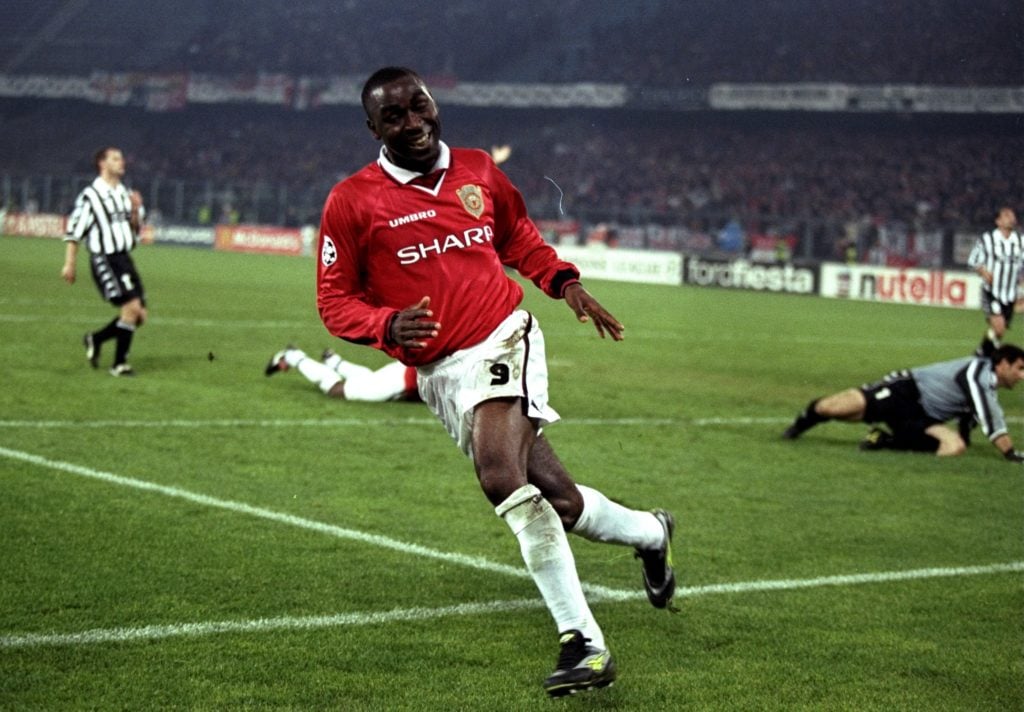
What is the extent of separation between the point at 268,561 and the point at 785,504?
138 inches

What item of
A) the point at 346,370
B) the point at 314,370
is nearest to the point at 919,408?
the point at 346,370

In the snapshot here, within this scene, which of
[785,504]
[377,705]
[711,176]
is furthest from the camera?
[711,176]

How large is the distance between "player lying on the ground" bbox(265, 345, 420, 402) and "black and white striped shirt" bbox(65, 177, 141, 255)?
7.53 ft

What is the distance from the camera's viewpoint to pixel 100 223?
1369 centimetres

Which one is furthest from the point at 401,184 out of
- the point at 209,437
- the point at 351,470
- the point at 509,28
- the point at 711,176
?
the point at 509,28

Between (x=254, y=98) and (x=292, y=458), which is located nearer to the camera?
(x=292, y=458)

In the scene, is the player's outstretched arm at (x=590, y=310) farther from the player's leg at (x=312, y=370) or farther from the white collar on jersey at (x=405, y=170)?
the player's leg at (x=312, y=370)

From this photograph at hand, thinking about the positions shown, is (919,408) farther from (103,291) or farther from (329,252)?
(103,291)

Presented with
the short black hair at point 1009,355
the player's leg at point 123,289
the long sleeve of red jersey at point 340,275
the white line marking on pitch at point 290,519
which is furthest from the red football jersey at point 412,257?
the player's leg at point 123,289

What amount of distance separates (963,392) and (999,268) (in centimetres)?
840

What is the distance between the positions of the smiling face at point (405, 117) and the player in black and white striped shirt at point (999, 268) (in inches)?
571

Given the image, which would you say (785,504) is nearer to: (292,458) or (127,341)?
Answer: (292,458)

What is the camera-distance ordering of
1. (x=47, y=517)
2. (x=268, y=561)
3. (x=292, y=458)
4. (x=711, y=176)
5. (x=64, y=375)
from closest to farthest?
(x=268, y=561) → (x=47, y=517) → (x=292, y=458) → (x=64, y=375) → (x=711, y=176)

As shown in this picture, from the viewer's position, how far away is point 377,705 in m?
4.34
